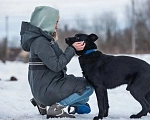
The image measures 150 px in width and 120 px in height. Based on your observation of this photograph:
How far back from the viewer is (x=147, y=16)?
4628 cm

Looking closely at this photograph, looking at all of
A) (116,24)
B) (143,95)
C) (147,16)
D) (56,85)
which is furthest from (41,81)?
(116,24)

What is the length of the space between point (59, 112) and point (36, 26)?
1.25 m

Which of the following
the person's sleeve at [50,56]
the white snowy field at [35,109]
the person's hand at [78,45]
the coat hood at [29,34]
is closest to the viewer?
the person's sleeve at [50,56]

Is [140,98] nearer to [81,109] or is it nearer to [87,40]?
[81,109]

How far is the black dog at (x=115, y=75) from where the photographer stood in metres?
5.87

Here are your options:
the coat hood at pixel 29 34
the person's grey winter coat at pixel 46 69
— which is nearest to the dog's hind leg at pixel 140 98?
the person's grey winter coat at pixel 46 69

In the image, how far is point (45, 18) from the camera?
593cm

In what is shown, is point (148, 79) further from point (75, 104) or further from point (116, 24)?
point (116, 24)

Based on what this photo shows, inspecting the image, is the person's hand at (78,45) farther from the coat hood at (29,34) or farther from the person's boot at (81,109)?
the person's boot at (81,109)

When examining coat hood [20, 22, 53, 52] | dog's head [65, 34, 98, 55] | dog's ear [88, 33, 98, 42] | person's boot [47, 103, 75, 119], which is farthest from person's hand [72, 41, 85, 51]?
person's boot [47, 103, 75, 119]

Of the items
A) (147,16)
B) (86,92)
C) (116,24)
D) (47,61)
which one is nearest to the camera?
(47,61)

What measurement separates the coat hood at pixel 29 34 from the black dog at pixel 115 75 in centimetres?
73

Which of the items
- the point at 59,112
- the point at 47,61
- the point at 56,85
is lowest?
the point at 59,112

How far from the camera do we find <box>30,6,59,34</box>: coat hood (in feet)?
19.5
